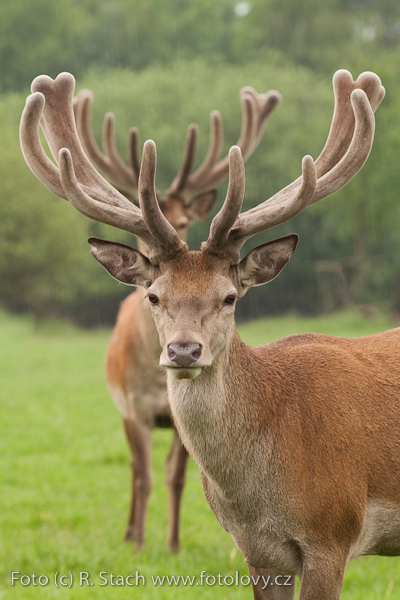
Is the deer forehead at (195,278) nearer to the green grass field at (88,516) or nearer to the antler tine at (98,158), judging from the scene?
the green grass field at (88,516)

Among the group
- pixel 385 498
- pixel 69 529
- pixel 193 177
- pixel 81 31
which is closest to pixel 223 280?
pixel 385 498

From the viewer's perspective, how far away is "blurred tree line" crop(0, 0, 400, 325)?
30625mm

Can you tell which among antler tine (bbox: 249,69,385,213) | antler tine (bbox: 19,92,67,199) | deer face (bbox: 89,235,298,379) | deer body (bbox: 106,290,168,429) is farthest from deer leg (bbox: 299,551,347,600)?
deer body (bbox: 106,290,168,429)

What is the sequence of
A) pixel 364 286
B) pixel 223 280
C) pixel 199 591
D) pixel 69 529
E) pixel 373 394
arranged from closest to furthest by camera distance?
1. pixel 223 280
2. pixel 373 394
3. pixel 199 591
4. pixel 69 529
5. pixel 364 286

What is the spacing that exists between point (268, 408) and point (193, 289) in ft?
2.09

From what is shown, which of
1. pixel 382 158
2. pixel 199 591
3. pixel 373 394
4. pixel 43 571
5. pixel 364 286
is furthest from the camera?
pixel 364 286

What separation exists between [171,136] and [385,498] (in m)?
34.1

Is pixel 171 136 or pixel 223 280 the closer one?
pixel 223 280

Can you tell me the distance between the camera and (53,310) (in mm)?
35594

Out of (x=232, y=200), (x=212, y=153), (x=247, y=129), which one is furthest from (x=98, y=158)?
(x=232, y=200)

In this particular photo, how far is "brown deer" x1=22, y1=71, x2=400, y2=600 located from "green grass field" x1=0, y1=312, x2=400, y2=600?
1.71m

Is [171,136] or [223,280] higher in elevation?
[171,136]

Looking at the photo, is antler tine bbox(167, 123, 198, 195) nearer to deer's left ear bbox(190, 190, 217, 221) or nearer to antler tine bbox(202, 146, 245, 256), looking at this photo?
deer's left ear bbox(190, 190, 217, 221)

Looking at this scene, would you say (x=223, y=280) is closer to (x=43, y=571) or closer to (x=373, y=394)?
(x=373, y=394)
